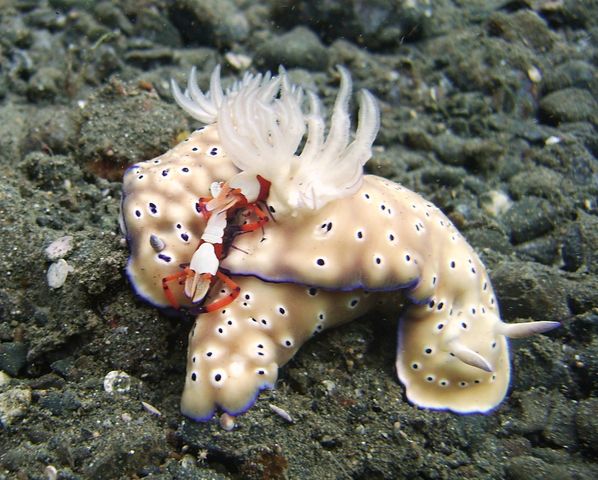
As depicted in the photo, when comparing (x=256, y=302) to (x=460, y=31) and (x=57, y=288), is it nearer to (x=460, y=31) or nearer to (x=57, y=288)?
(x=57, y=288)

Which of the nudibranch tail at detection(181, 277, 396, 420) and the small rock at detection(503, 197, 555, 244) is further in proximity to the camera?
the small rock at detection(503, 197, 555, 244)

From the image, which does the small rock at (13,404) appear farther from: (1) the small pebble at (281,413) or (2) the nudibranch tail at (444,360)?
(2) the nudibranch tail at (444,360)

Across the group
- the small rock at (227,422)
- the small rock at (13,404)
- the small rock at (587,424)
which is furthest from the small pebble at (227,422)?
the small rock at (587,424)

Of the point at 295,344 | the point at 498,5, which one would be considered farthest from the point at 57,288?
the point at 498,5

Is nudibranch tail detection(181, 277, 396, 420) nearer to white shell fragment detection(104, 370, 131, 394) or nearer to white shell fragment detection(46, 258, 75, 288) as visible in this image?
white shell fragment detection(104, 370, 131, 394)

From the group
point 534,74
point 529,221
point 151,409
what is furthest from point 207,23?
point 151,409

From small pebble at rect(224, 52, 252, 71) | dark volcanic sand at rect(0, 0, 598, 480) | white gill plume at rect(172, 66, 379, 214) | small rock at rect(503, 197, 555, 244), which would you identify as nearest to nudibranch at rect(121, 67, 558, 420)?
white gill plume at rect(172, 66, 379, 214)
